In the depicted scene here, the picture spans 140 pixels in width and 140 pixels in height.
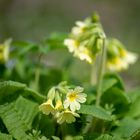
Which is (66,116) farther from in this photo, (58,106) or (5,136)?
(5,136)

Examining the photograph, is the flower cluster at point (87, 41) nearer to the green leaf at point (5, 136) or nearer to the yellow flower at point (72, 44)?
the yellow flower at point (72, 44)

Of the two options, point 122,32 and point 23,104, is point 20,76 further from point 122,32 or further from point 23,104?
point 122,32

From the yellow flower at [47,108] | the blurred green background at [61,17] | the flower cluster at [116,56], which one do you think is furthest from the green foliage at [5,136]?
the blurred green background at [61,17]

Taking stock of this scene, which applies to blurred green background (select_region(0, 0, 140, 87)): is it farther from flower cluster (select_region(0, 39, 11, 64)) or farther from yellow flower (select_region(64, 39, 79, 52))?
yellow flower (select_region(64, 39, 79, 52))

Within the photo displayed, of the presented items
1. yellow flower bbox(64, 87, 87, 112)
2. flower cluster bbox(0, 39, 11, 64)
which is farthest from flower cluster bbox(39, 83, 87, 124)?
flower cluster bbox(0, 39, 11, 64)

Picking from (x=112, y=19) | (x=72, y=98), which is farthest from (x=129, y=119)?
(x=112, y=19)
